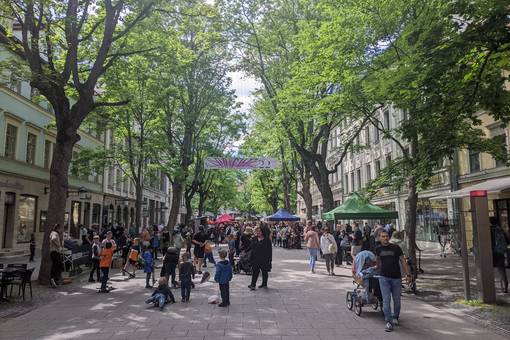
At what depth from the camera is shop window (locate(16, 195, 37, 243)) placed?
77.4 ft

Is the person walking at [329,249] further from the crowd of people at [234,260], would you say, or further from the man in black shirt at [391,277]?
the man in black shirt at [391,277]

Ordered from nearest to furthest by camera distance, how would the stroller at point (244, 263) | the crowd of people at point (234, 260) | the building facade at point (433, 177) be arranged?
1. the crowd of people at point (234, 260)
2. the stroller at point (244, 263)
3. the building facade at point (433, 177)

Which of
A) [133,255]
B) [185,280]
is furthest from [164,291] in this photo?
[133,255]

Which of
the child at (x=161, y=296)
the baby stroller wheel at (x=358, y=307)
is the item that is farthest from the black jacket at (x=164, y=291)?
the baby stroller wheel at (x=358, y=307)

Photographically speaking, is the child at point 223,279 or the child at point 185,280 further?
the child at point 185,280

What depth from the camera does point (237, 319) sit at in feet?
27.0

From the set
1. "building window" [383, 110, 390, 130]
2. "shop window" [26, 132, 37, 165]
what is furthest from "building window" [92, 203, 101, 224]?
"building window" [383, 110, 390, 130]

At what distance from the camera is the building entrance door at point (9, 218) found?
22.3 m

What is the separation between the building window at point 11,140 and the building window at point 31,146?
159 cm

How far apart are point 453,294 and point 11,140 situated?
22.8 m

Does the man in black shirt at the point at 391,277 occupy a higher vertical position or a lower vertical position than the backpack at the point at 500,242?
lower

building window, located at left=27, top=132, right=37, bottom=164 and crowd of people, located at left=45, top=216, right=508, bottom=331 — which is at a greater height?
building window, located at left=27, top=132, right=37, bottom=164

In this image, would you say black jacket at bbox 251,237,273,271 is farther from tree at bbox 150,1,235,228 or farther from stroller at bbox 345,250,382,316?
tree at bbox 150,1,235,228

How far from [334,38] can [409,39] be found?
265 centimetres
